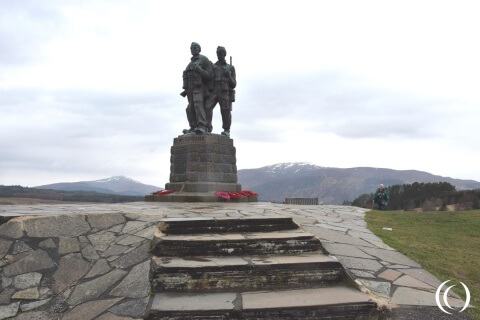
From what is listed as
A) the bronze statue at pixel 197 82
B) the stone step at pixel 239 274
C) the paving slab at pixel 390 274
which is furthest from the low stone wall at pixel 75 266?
the bronze statue at pixel 197 82

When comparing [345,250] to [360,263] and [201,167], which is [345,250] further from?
[201,167]

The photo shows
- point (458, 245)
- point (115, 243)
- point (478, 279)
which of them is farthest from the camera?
point (458, 245)

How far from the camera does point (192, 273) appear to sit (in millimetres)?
3873

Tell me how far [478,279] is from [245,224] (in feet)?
10.3

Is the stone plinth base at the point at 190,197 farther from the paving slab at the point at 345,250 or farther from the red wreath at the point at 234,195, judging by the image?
the paving slab at the point at 345,250

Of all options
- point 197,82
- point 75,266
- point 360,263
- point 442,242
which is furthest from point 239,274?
point 197,82

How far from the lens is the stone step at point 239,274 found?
12.6ft

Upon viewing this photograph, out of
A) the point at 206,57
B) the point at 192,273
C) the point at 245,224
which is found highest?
the point at 206,57

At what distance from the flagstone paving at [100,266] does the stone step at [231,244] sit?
230 mm

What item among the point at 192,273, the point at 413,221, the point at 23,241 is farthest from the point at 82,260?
the point at 413,221

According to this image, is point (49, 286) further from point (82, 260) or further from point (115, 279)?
point (115, 279)

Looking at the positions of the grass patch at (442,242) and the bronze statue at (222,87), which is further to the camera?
the bronze statue at (222,87)

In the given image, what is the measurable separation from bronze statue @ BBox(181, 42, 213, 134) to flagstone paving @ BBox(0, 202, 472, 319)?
6544 mm

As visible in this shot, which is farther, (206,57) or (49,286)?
(206,57)
